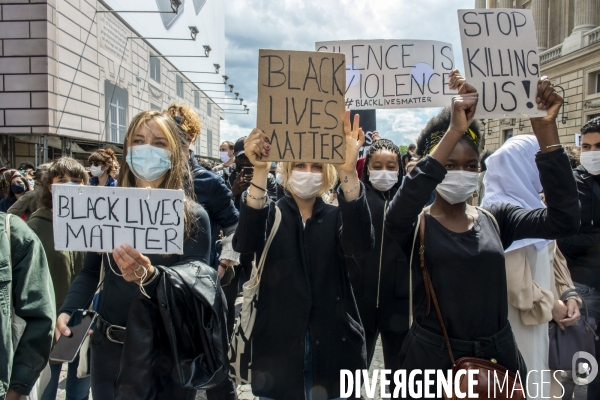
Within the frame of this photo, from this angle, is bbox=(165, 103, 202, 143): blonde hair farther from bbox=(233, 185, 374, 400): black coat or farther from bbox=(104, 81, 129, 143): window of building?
bbox=(104, 81, 129, 143): window of building

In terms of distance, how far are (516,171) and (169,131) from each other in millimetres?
1969

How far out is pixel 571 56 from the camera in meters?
24.8

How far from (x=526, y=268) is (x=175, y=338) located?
190 centimetres

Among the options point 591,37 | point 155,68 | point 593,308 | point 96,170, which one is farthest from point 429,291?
point 591,37

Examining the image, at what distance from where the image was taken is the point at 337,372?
7.38ft

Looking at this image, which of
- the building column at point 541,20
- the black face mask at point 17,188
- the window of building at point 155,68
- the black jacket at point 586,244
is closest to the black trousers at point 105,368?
the black jacket at point 586,244

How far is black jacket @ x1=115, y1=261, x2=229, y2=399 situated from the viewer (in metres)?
1.82

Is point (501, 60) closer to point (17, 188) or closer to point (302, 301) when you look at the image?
point (302, 301)

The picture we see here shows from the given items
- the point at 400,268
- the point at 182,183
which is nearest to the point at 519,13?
the point at 400,268

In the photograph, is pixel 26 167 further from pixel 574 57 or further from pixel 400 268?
pixel 574 57

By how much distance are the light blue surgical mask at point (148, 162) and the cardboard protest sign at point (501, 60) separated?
1527mm

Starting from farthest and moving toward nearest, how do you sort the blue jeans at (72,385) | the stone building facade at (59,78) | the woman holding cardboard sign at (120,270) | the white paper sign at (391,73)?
the stone building facade at (59,78) → the white paper sign at (391,73) → the blue jeans at (72,385) → the woman holding cardboard sign at (120,270)

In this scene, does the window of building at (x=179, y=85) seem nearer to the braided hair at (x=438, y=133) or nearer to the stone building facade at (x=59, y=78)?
the stone building facade at (x=59, y=78)

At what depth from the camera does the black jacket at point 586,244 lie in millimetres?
3333
